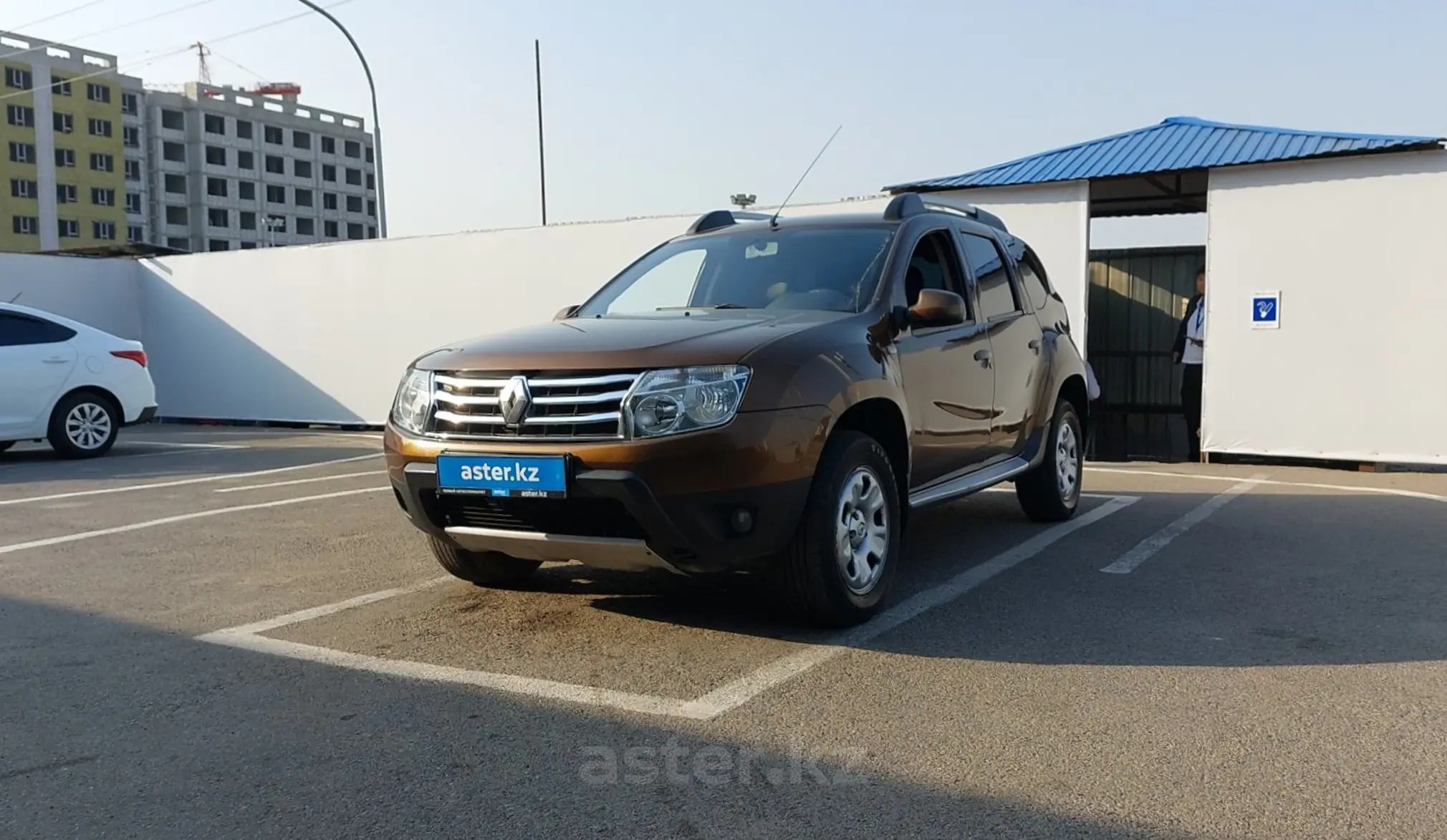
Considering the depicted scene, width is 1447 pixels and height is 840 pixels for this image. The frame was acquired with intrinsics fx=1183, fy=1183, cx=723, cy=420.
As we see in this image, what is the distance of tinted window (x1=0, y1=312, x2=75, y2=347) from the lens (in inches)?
448

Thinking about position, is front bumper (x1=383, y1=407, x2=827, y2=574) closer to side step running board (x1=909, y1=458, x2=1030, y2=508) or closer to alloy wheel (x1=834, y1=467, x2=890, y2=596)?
alloy wheel (x1=834, y1=467, x2=890, y2=596)

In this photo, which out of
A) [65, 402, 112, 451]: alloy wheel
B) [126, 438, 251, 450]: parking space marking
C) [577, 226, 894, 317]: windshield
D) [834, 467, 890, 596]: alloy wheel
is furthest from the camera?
[126, 438, 251, 450]: parking space marking

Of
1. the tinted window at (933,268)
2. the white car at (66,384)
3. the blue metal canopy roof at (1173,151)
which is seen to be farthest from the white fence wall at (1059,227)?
the white car at (66,384)

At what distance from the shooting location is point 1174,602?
5.17 metres

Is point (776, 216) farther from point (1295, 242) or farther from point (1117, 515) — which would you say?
point (1295, 242)

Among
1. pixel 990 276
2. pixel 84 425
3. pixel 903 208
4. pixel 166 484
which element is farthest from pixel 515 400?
pixel 84 425

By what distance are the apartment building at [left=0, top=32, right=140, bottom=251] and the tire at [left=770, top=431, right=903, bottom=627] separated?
286 feet

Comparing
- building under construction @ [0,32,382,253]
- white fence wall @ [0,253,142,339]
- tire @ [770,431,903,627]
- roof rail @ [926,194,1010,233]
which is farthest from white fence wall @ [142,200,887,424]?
building under construction @ [0,32,382,253]

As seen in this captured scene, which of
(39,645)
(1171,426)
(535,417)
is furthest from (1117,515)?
(1171,426)

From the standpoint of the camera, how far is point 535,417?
14.3 feet

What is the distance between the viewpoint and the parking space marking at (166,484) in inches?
347

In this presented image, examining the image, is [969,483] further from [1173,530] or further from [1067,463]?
[1173,530]

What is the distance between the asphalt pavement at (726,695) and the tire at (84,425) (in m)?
5.56

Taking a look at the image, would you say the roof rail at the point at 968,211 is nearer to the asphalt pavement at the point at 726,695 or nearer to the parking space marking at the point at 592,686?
the asphalt pavement at the point at 726,695
